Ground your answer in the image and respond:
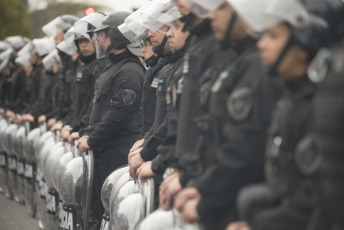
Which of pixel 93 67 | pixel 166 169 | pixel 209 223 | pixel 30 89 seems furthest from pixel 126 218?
pixel 30 89

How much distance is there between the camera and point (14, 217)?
12.9 meters

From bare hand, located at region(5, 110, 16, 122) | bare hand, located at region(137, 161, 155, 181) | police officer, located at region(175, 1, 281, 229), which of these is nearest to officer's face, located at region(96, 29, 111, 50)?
bare hand, located at region(137, 161, 155, 181)

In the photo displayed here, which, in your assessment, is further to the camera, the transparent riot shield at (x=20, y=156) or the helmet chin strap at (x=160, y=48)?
the transparent riot shield at (x=20, y=156)

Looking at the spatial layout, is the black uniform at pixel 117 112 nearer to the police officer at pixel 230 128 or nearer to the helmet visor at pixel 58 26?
the police officer at pixel 230 128

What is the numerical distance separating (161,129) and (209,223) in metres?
2.28

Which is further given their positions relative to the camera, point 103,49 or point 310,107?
point 103,49

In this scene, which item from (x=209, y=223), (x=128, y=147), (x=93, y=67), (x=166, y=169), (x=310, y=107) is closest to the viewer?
(x=310, y=107)

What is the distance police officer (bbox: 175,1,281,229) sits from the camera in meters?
4.04

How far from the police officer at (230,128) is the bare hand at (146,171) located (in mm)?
1613

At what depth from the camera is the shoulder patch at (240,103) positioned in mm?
4064

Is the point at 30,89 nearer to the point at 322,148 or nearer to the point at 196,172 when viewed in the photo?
the point at 196,172

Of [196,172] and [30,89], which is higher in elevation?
[196,172]

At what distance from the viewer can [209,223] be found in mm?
4355

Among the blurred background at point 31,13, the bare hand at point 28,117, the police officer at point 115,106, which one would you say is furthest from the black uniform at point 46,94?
the blurred background at point 31,13
